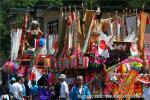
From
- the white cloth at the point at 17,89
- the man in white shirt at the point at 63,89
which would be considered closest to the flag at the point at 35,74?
the white cloth at the point at 17,89

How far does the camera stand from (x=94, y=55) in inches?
706

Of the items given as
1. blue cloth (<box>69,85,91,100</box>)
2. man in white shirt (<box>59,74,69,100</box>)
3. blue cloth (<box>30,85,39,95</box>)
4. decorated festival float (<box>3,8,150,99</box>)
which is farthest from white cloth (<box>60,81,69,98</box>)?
blue cloth (<box>30,85,39,95</box>)

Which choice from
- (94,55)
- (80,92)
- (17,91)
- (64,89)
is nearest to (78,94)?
(80,92)

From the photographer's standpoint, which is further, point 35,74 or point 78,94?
point 35,74

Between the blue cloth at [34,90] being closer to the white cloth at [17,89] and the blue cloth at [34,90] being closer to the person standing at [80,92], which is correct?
the white cloth at [17,89]

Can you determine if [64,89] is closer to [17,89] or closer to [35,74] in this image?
[17,89]

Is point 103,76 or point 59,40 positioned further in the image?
point 59,40

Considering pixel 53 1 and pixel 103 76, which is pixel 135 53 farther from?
pixel 53 1

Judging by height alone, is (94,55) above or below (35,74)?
above

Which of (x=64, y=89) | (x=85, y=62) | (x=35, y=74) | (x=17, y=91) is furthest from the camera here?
(x=35, y=74)

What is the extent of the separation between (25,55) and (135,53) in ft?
15.9

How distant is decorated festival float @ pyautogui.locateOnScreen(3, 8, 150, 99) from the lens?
17.4m

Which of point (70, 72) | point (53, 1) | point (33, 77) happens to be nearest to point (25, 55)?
point (33, 77)

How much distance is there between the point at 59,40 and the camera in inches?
746
